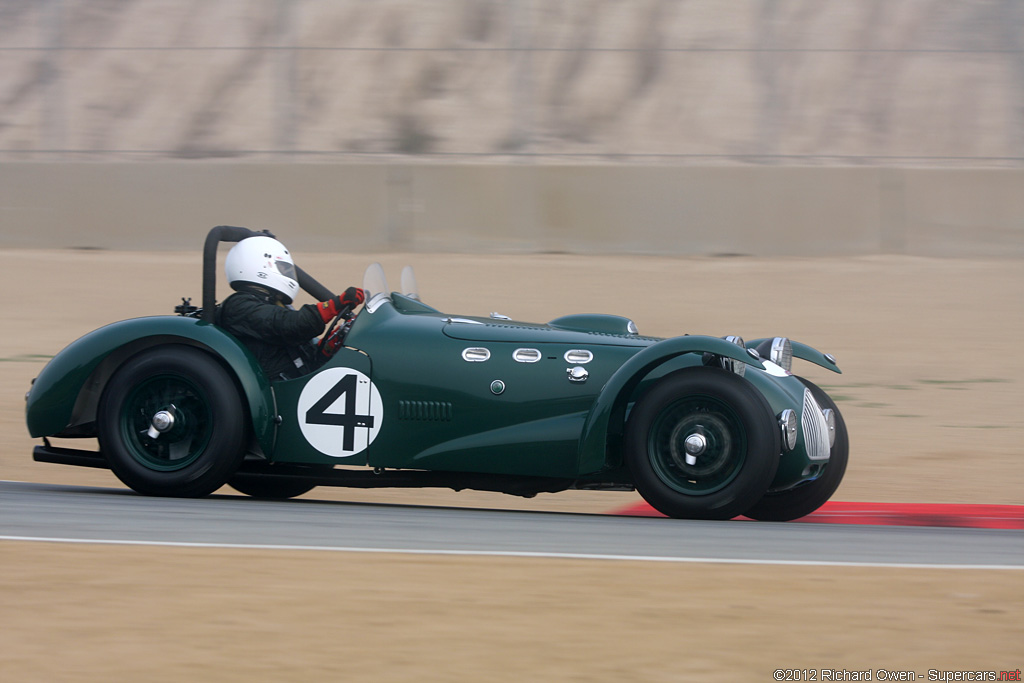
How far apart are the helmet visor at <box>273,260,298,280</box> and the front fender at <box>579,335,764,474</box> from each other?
1.84 meters

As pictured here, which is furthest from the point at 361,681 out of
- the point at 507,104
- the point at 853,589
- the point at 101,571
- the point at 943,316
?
the point at 507,104

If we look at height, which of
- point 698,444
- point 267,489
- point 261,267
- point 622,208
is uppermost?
point 622,208

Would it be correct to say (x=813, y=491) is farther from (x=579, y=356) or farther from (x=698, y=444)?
(x=579, y=356)

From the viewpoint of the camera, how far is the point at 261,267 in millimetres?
6652

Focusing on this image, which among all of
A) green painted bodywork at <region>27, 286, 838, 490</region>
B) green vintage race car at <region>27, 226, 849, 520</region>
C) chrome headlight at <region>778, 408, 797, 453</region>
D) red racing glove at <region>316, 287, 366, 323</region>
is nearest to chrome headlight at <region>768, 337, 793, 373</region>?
green vintage race car at <region>27, 226, 849, 520</region>

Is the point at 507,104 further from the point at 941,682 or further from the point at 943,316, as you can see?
the point at 941,682

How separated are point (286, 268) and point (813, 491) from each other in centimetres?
284

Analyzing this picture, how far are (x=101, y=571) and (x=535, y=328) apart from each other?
8.35 ft

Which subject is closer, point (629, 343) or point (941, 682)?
point (941, 682)

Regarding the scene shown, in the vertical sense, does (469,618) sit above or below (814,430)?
below

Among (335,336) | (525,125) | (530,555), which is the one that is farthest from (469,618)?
(525,125)

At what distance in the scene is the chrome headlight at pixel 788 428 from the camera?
18.9 ft

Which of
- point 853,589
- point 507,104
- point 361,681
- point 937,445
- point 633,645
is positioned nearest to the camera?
point 361,681

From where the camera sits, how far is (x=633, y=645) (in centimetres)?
380
